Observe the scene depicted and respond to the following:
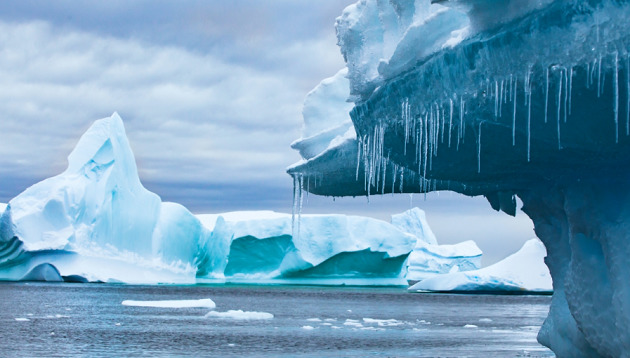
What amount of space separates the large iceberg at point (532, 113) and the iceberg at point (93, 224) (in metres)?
31.2

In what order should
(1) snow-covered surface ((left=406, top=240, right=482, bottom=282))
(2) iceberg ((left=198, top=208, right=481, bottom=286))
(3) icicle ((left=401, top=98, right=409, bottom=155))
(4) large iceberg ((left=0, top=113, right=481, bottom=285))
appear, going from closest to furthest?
(3) icicle ((left=401, top=98, right=409, bottom=155))
(4) large iceberg ((left=0, top=113, right=481, bottom=285))
(2) iceberg ((left=198, top=208, right=481, bottom=286))
(1) snow-covered surface ((left=406, top=240, right=482, bottom=282))

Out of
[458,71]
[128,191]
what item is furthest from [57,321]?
[128,191]

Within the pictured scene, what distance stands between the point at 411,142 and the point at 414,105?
32.5 inches

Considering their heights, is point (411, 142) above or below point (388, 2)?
below

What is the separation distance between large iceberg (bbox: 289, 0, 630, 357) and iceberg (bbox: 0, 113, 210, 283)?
31.2 metres

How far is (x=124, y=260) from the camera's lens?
42.9 m

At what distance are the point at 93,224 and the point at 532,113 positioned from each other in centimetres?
3535

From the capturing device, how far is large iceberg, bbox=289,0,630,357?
6680 mm

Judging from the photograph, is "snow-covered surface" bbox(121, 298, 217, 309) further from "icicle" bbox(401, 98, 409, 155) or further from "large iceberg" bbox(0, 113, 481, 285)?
"icicle" bbox(401, 98, 409, 155)

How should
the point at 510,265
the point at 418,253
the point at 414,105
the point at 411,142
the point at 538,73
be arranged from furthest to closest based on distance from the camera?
the point at 418,253 < the point at 510,265 < the point at 411,142 < the point at 414,105 < the point at 538,73

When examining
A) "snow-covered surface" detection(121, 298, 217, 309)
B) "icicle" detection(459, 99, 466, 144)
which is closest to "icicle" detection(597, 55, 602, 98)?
"icicle" detection(459, 99, 466, 144)

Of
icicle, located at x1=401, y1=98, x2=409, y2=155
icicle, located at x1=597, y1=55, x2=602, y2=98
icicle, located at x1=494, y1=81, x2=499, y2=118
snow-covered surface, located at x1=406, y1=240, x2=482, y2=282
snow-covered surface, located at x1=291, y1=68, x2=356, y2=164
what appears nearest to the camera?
icicle, located at x1=597, y1=55, x2=602, y2=98

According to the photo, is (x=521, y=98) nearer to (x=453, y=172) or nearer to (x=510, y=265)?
(x=453, y=172)

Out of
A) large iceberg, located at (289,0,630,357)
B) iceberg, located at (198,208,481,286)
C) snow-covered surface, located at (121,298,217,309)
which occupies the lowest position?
snow-covered surface, located at (121,298,217,309)
